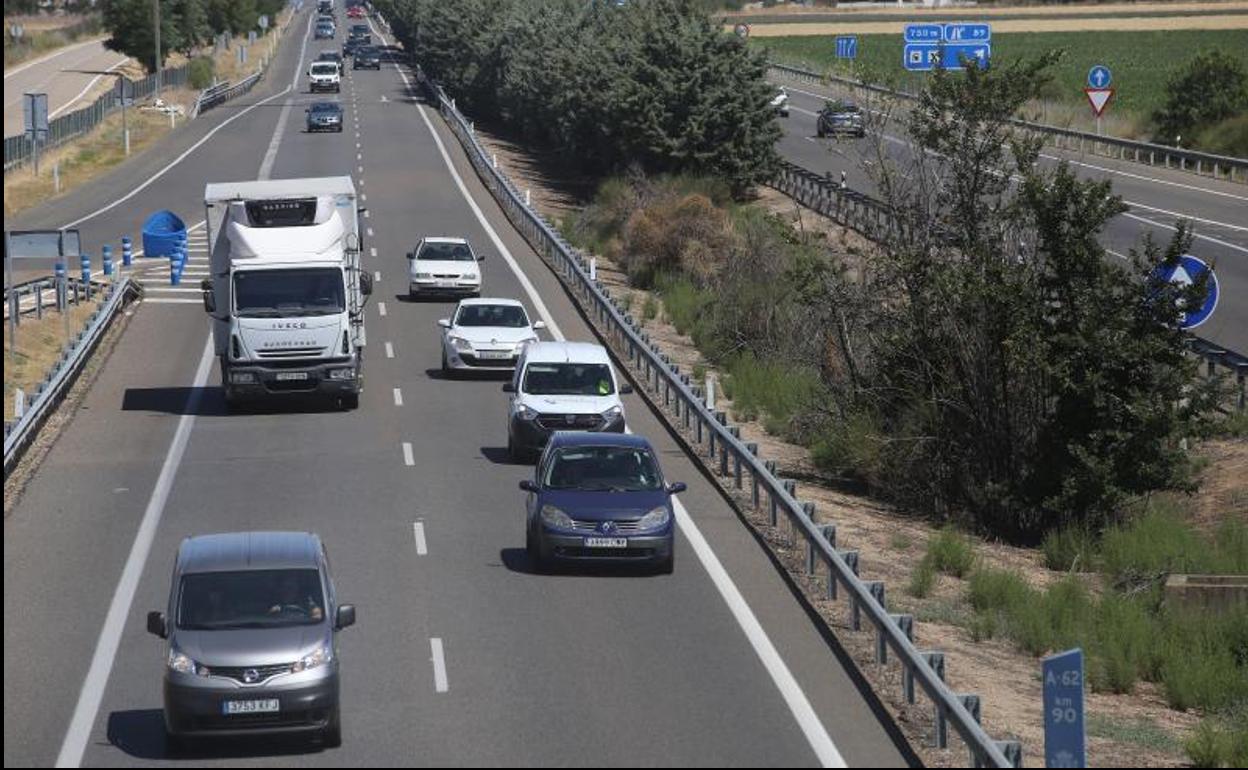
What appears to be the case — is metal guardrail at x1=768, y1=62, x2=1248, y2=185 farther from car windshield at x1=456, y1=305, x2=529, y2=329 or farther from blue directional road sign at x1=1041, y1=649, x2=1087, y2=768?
blue directional road sign at x1=1041, y1=649, x2=1087, y2=768

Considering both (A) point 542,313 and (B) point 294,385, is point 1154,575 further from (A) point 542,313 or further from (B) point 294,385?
(A) point 542,313

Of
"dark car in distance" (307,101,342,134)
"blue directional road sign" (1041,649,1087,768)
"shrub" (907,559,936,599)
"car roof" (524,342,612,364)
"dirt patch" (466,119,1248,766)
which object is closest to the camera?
"blue directional road sign" (1041,649,1087,768)

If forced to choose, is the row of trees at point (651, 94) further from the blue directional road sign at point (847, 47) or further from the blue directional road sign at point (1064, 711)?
the blue directional road sign at point (1064, 711)

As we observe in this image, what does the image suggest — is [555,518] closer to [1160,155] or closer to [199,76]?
[1160,155]

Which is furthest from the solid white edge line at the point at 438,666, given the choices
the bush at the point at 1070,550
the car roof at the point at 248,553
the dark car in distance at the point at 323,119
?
the dark car in distance at the point at 323,119

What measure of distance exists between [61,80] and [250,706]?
11559 cm

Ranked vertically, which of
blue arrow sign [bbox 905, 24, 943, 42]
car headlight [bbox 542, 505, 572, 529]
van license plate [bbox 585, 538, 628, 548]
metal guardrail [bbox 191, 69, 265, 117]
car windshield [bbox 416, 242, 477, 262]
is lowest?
metal guardrail [bbox 191, 69, 265, 117]

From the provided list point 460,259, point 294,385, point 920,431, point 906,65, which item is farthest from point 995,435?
point 906,65

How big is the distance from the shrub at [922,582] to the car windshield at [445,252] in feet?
81.6

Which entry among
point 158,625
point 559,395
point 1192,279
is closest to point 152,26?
point 559,395

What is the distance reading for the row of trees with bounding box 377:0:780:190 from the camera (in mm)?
62656

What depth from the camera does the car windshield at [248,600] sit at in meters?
15.1

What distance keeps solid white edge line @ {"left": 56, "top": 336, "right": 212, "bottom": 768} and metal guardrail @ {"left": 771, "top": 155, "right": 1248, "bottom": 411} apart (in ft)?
37.1

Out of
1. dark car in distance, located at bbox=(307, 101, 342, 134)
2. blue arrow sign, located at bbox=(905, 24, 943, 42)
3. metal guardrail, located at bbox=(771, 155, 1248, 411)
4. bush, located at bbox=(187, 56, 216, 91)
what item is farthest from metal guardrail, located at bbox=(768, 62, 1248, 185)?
bush, located at bbox=(187, 56, 216, 91)
